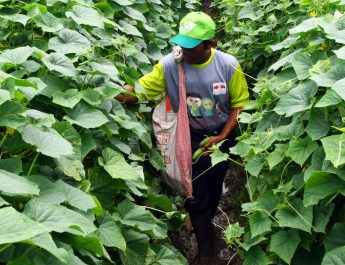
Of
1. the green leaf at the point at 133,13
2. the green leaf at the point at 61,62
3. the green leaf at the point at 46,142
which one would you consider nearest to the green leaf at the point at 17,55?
the green leaf at the point at 61,62

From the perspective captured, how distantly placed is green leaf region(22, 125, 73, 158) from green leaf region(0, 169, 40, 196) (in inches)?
8.6

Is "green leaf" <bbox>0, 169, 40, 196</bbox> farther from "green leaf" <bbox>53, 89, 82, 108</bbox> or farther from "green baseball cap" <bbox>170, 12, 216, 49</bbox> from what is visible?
"green baseball cap" <bbox>170, 12, 216, 49</bbox>

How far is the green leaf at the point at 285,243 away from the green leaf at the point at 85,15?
184 cm

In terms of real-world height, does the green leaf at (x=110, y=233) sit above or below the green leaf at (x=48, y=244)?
below

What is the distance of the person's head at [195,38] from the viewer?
3.62m

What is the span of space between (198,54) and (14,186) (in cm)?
204

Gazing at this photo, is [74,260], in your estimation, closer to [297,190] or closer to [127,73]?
[297,190]

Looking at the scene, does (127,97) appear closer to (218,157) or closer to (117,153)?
(117,153)

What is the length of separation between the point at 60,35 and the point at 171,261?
4.85ft

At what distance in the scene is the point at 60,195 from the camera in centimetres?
219

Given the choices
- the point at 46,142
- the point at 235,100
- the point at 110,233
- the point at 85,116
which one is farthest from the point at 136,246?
the point at 235,100

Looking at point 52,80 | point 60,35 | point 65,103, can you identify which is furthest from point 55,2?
point 65,103

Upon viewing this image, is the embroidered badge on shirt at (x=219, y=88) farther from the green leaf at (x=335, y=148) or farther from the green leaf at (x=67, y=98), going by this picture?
the green leaf at (x=335, y=148)

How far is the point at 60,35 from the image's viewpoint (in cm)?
331
